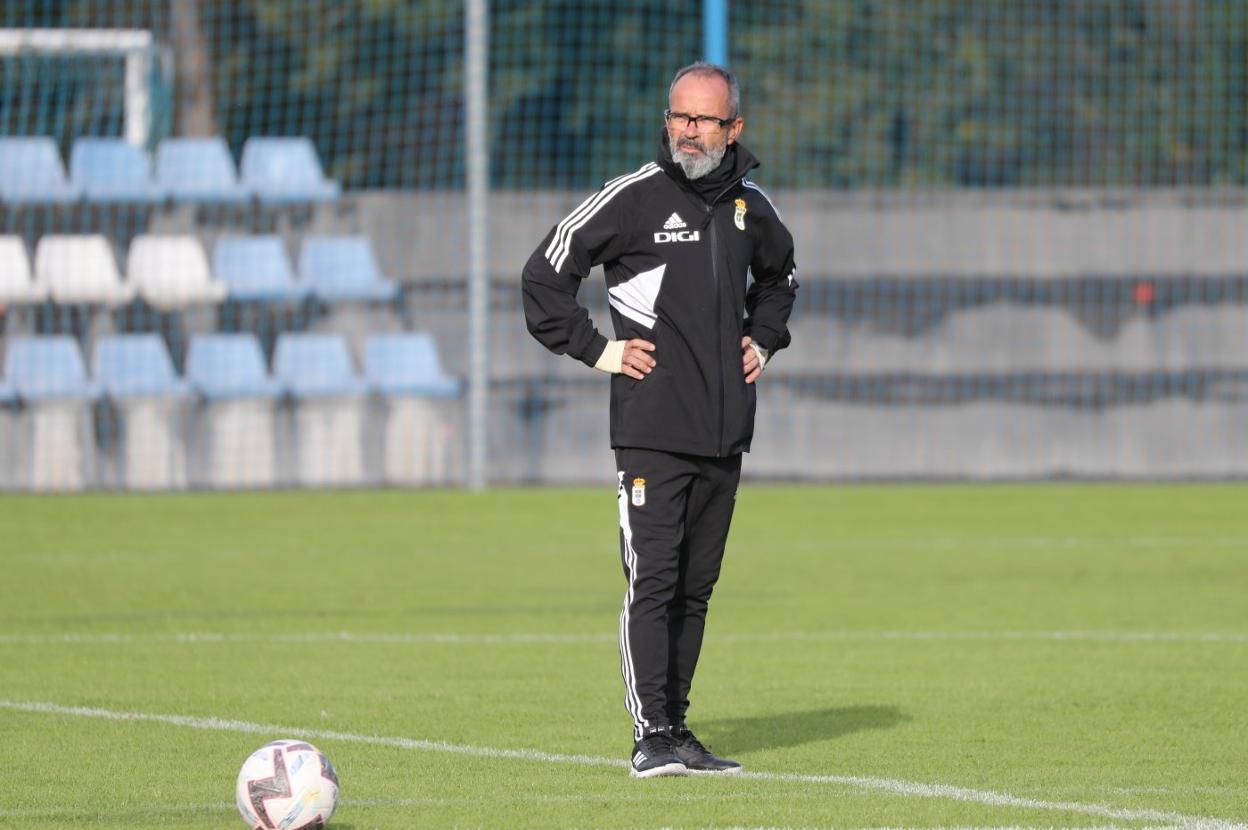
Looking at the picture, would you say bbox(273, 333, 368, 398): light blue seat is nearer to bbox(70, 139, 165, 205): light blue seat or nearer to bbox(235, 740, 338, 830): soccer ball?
bbox(70, 139, 165, 205): light blue seat

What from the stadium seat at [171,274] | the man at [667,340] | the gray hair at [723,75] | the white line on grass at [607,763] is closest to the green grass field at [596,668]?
the white line on grass at [607,763]

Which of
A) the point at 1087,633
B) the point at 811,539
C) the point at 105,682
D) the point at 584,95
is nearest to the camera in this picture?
the point at 105,682

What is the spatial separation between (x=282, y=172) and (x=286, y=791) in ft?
46.5

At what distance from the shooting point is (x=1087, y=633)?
29.3 ft

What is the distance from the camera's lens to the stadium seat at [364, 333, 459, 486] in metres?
17.0

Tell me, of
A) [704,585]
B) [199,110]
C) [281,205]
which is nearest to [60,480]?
[281,205]

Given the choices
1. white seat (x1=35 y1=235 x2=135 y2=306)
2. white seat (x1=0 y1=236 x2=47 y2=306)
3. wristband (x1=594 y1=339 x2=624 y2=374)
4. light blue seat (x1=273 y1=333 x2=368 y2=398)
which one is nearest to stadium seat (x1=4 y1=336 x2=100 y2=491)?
white seat (x1=0 y1=236 x2=47 y2=306)

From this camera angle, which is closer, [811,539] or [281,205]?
[811,539]

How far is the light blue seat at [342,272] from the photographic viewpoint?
17.6 m

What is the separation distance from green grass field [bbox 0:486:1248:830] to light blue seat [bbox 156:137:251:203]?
151 inches

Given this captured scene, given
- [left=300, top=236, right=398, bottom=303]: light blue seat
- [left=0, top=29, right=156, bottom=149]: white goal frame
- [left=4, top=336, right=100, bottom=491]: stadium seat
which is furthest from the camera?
[left=0, top=29, right=156, bottom=149]: white goal frame

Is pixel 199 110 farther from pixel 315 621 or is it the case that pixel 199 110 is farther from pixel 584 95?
pixel 315 621

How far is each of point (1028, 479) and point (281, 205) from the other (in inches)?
261

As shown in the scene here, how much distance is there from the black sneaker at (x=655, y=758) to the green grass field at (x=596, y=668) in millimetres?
57
